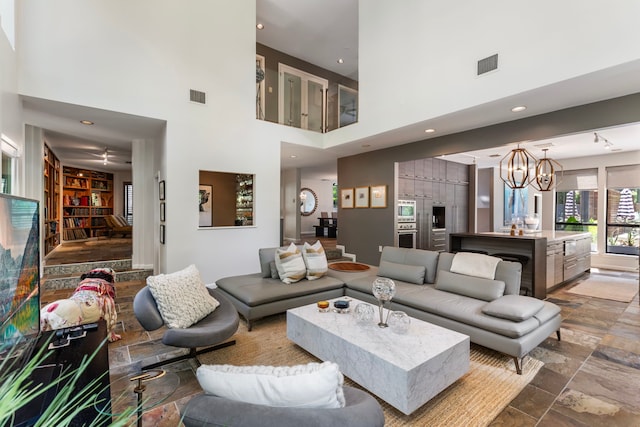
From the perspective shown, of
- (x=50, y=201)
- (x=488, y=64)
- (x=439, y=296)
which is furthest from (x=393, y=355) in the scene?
(x=50, y=201)

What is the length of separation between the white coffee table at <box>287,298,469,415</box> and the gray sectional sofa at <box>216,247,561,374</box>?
→ 0.55 meters

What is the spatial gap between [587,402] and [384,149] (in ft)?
17.6

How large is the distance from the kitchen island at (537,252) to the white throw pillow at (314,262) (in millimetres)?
2667

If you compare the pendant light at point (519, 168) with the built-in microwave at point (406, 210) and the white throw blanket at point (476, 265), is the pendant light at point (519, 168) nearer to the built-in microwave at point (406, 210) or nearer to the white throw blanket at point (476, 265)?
the built-in microwave at point (406, 210)

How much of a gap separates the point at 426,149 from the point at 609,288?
A: 4028mm

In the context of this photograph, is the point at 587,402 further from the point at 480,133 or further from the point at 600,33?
the point at 480,133

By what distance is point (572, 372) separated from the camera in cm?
259

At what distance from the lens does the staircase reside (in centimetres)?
490

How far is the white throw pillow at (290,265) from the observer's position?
399 centimetres

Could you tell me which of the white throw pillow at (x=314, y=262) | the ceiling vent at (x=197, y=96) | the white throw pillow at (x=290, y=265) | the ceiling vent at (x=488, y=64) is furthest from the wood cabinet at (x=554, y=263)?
the ceiling vent at (x=197, y=96)

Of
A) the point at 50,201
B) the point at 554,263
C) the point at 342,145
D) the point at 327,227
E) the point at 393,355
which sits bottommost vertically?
the point at 393,355

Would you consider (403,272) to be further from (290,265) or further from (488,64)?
(488,64)

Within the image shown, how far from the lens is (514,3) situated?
3.45 meters

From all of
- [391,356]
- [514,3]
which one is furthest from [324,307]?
[514,3]
